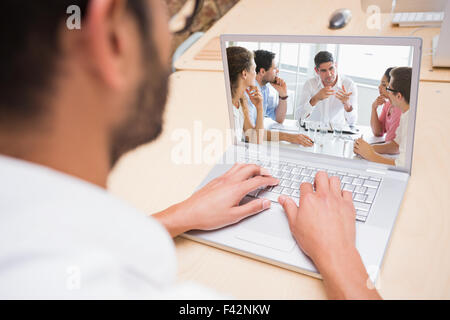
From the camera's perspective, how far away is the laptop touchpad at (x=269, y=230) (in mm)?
558

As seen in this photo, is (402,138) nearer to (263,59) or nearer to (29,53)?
(263,59)

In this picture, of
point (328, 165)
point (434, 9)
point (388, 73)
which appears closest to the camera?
point (388, 73)

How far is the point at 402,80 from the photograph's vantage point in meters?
0.59

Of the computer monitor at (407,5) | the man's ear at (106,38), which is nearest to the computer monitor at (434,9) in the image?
the computer monitor at (407,5)

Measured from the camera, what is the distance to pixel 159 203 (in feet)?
2.25

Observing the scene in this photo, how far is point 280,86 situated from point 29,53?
504 mm

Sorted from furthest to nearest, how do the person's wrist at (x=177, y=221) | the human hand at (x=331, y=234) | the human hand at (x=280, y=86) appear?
the human hand at (x=280, y=86)
the person's wrist at (x=177, y=221)
the human hand at (x=331, y=234)

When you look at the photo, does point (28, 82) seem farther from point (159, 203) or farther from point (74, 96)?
point (159, 203)

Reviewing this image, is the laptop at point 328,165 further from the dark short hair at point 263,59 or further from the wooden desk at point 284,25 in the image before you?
the wooden desk at point 284,25

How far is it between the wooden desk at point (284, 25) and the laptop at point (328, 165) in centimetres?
53

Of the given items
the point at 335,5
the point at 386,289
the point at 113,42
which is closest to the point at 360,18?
the point at 335,5

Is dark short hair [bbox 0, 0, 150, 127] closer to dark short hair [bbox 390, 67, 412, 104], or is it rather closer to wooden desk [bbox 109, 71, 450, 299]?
wooden desk [bbox 109, 71, 450, 299]

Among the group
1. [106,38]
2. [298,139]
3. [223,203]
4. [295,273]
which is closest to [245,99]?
[298,139]

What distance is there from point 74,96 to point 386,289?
0.45 meters
